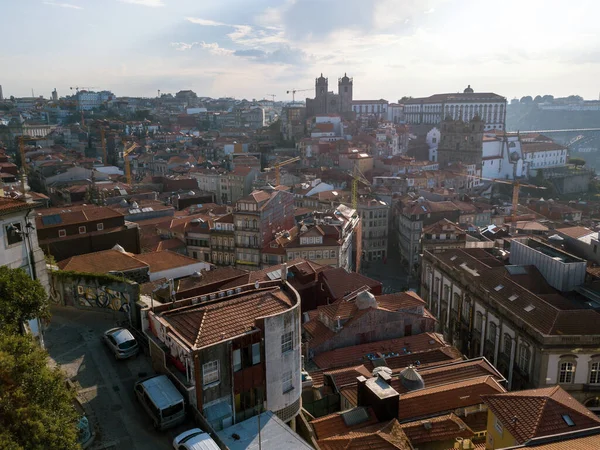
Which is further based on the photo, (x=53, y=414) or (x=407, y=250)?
(x=407, y=250)

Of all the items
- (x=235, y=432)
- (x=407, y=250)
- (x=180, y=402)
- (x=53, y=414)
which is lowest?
(x=407, y=250)

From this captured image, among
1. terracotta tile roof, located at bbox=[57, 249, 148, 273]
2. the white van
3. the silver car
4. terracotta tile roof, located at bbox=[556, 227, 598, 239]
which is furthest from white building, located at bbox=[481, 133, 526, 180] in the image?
the white van

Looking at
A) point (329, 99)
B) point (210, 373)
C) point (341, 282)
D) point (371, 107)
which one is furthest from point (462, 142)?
point (210, 373)

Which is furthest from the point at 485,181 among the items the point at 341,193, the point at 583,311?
the point at 583,311

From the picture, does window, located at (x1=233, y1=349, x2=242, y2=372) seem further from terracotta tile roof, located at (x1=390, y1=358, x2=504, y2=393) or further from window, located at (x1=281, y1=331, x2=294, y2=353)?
terracotta tile roof, located at (x1=390, y1=358, x2=504, y2=393)

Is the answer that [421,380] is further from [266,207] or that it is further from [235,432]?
[266,207]

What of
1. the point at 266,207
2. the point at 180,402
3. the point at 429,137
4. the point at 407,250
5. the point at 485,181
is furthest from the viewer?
the point at 429,137

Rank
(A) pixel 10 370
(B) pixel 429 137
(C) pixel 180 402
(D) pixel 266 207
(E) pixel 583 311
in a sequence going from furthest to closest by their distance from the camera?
(B) pixel 429 137
(D) pixel 266 207
(E) pixel 583 311
(C) pixel 180 402
(A) pixel 10 370
